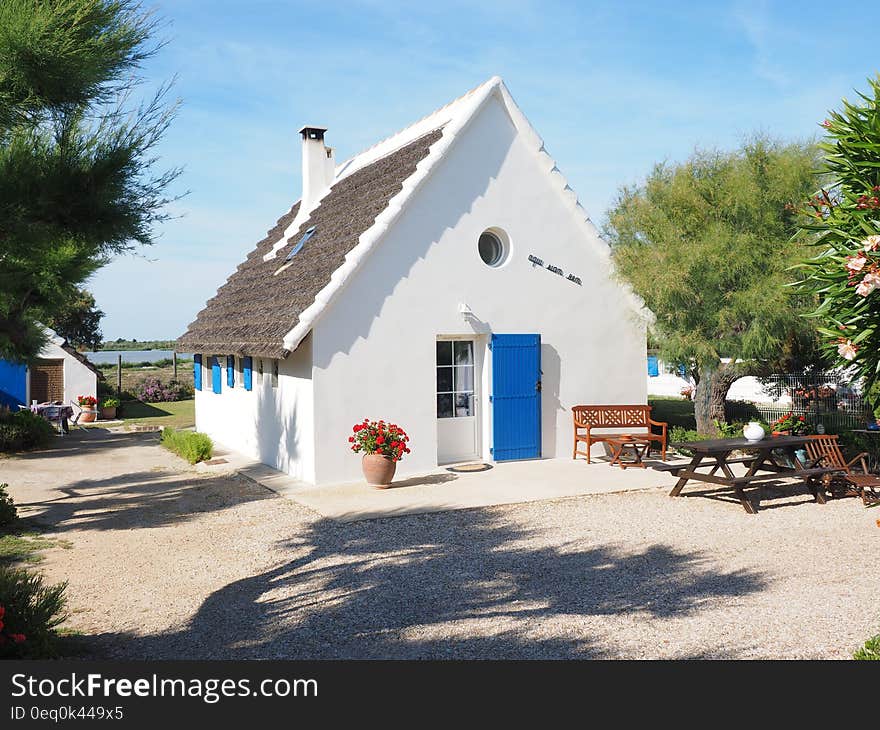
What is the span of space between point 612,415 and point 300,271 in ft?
21.2

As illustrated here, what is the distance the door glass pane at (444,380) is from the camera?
13789mm

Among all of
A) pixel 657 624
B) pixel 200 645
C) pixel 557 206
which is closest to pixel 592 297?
pixel 557 206

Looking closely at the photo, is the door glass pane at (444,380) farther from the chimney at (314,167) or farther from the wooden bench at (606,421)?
the chimney at (314,167)

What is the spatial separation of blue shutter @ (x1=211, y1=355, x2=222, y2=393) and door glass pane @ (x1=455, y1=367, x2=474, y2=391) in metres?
6.86

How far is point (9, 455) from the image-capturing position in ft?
59.3

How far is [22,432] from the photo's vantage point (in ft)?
61.8

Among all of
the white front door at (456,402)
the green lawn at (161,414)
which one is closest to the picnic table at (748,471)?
the white front door at (456,402)

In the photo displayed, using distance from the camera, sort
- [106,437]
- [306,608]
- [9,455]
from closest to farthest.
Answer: [306,608]
[9,455]
[106,437]

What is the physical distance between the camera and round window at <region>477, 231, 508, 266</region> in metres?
14.1

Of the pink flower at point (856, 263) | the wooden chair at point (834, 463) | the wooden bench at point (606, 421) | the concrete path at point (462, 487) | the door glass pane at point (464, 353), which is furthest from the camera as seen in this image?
the wooden bench at point (606, 421)

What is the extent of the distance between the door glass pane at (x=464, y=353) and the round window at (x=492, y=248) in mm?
1527

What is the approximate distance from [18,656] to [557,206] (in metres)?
11.8

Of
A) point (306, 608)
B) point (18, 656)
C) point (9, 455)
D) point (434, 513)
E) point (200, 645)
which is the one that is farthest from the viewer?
point (9, 455)

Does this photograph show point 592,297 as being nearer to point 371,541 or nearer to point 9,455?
point 371,541
